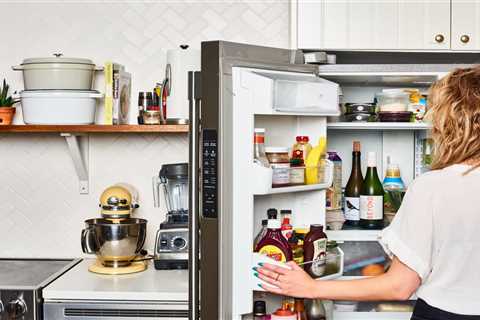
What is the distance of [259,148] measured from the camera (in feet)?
6.82

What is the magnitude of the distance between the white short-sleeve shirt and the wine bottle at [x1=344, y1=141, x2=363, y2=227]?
1046 mm

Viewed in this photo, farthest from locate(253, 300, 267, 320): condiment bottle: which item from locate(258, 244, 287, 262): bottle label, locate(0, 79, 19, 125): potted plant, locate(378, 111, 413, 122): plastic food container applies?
locate(0, 79, 19, 125): potted plant

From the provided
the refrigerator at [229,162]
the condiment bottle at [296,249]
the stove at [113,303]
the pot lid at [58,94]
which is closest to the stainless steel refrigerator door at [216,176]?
the refrigerator at [229,162]

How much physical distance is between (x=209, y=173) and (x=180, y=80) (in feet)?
2.63

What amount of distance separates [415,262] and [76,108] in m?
1.63

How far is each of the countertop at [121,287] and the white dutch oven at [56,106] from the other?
23.5 inches

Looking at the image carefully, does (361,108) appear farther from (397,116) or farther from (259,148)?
(259,148)

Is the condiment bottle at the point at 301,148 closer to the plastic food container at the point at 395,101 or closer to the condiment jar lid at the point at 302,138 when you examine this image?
the condiment jar lid at the point at 302,138


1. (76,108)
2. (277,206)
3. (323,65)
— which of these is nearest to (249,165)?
(277,206)

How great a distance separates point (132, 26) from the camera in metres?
2.99

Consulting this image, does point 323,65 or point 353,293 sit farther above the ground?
point 323,65

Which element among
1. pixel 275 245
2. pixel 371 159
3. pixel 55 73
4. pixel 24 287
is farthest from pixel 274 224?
pixel 55 73

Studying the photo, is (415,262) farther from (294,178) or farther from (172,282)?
(172,282)

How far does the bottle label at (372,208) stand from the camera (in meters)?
2.59
